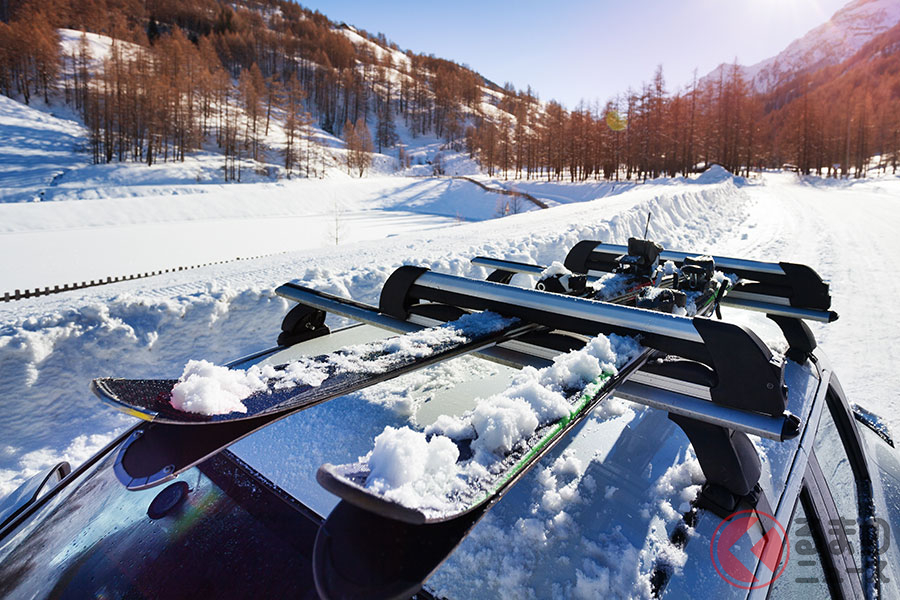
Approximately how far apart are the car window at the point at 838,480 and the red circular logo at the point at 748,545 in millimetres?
467

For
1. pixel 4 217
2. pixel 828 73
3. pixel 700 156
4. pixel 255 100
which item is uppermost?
pixel 828 73

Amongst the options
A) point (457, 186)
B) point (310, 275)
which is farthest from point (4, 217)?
point (457, 186)

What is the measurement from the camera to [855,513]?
6.06ft

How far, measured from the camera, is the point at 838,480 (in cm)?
183

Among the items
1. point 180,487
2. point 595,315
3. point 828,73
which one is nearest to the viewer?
point 180,487

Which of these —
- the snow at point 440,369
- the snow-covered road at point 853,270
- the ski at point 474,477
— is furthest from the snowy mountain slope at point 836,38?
the ski at point 474,477

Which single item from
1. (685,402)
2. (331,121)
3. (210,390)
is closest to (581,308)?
(685,402)

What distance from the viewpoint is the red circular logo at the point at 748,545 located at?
111 centimetres

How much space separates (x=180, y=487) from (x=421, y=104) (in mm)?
108659

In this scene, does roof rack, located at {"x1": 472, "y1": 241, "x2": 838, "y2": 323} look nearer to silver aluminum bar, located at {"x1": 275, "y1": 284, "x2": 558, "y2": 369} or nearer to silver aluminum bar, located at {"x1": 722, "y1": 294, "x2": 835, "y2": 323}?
silver aluminum bar, located at {"x1": 722, "y1": 294, "x2": 835, "y2": 323}

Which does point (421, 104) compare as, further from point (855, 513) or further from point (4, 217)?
point (855, 513)

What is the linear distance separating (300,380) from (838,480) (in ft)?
7.30

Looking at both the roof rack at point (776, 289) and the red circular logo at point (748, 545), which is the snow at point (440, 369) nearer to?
the red circular logo at point (748, 545)

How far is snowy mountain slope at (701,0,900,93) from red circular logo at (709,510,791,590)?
19973 cm
